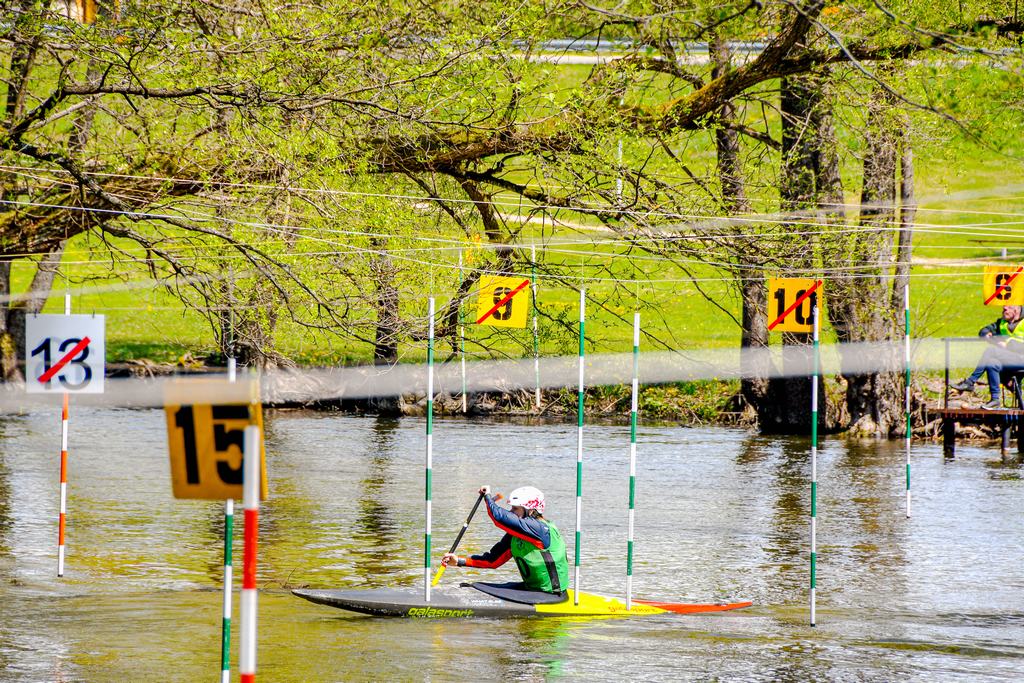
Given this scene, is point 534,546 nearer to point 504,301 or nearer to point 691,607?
point 691,607

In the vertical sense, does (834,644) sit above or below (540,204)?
below

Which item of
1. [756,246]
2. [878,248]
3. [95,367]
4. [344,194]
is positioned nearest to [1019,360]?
[878,248]

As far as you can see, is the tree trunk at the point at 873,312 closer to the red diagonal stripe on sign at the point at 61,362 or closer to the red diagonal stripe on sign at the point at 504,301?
the red diagonal stripe on sign at the point at 504,301

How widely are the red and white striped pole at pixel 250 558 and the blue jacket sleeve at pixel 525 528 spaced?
6096mm

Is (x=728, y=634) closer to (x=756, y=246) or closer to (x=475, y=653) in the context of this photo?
(x=475, y=653)

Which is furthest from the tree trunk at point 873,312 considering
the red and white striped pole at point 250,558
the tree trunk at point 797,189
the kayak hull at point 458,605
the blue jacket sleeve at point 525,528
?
the red and white striped pole at point 250,558

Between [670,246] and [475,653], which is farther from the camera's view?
[670,246]

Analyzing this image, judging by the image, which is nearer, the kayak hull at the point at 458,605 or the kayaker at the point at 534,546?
the kayak hull at the point at 458,605

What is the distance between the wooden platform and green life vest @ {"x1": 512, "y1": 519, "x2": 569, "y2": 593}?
589 inches

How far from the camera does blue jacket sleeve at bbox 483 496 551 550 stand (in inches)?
475

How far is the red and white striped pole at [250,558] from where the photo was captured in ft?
18.8

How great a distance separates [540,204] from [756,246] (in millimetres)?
2647

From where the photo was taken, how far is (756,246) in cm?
1833

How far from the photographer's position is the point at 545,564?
12.3m
